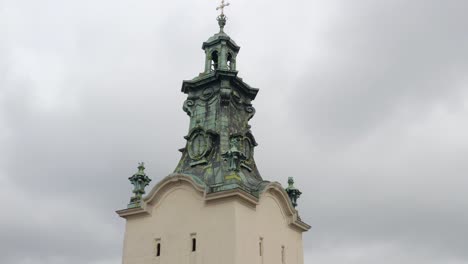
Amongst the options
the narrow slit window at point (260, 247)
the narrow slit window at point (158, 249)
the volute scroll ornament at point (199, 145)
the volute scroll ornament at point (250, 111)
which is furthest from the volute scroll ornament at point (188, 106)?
the narrow slit window at point (260, 247)

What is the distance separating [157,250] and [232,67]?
11.8 meters

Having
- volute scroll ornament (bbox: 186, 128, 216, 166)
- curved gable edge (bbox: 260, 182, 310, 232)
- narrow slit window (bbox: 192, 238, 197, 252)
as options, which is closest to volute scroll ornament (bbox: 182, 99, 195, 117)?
volute scroll ornament (bbox: 186, 128, 216, 166)

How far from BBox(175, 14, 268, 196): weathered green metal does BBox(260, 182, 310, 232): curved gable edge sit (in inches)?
22.4

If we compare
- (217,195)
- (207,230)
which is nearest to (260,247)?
(207,230)

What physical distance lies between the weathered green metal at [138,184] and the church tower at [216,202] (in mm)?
50

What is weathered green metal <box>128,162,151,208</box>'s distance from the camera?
101 ft

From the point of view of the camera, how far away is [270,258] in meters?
28.9

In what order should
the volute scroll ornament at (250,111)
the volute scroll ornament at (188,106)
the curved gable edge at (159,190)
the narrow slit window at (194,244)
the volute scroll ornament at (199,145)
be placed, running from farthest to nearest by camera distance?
the volute scroll ornament at (250,111) → the volute scroll ornament at (188,106) → the volute scroll ornament at (199,145) → the curved gable edge at (159,190) → the narrow slit window at (194,244)

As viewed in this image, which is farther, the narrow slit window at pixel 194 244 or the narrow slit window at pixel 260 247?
the narrow slit window at pixel 260 247

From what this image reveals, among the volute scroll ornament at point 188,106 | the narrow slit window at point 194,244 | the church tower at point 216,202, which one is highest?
the volute scroll ornament at point 188,106

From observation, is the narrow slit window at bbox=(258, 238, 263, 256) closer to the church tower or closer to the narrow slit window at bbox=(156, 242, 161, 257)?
the church tower

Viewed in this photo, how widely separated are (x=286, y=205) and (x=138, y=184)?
295 inches

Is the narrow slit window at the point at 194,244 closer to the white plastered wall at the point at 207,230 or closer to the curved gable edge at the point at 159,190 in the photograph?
the white plastered wall at the point at 207,230

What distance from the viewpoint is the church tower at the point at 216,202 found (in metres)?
27.6
